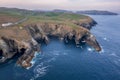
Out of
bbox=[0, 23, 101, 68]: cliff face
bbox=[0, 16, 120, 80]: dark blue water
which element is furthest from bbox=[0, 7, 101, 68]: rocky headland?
bbox=[0, 16, 120, 80]: dark blue water

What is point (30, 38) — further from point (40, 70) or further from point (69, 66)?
point (69, 66)

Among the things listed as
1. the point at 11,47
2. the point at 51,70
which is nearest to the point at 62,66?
the point at 51,70

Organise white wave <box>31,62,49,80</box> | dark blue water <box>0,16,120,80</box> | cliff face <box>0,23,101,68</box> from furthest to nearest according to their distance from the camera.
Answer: cliff face <box>0,23,101,68</box>
white wave <box>31,62,49,80</box>
dark blue water <box>0,16,120,80</box>

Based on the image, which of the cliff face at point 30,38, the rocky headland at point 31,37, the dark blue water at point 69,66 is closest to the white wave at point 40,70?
the dark blue water at point 69,66

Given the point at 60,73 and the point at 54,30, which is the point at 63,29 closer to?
the point at 54,30

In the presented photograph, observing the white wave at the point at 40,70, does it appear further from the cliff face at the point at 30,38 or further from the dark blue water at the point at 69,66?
the cliff face at the point at 30,38

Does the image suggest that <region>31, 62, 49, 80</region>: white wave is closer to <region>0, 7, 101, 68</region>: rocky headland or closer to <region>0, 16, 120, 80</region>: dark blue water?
<region>0, 16, 120, 80</region>: dark blue water
